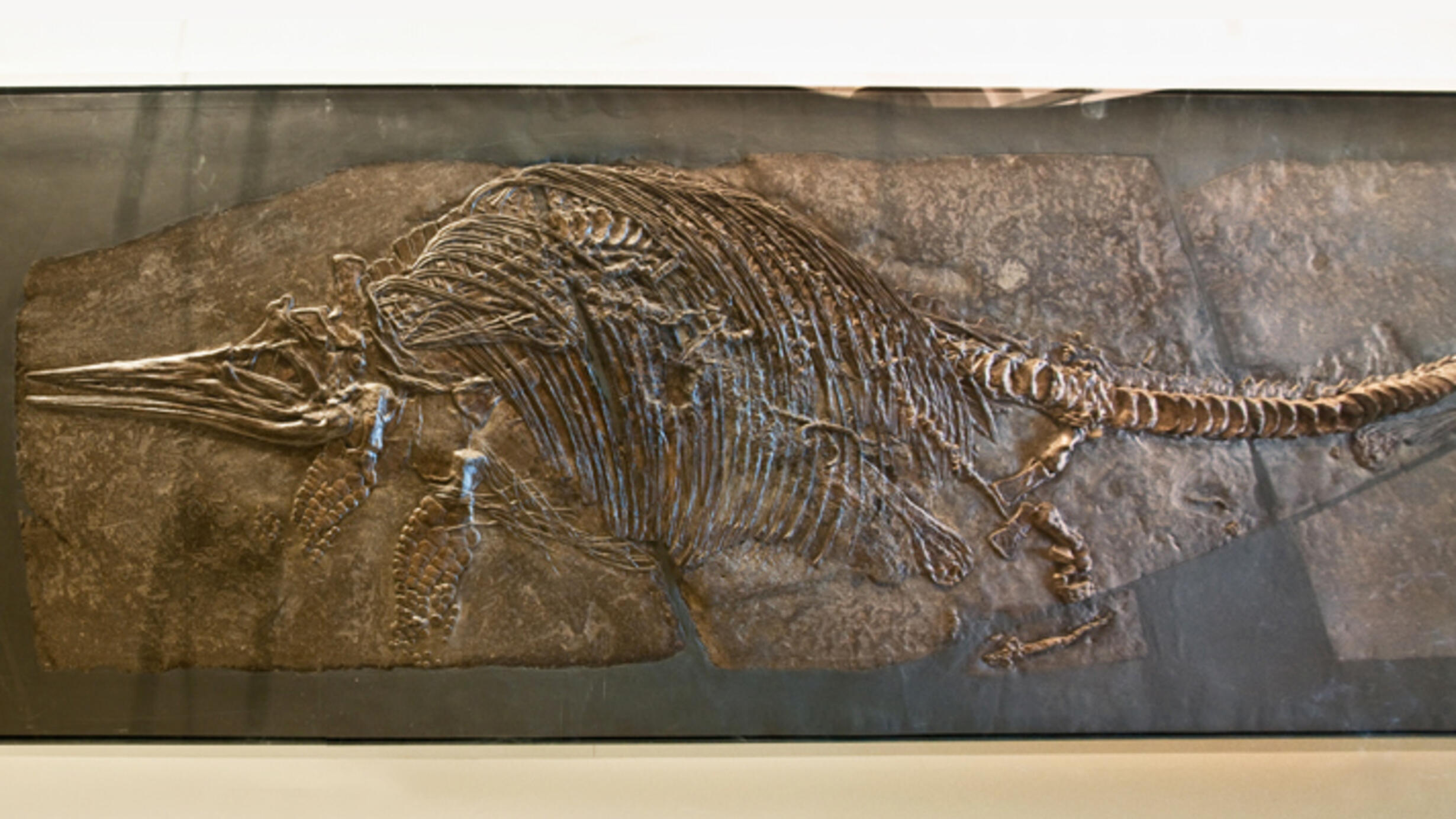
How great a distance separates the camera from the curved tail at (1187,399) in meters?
2.28

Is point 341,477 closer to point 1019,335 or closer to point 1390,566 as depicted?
point 1019,335

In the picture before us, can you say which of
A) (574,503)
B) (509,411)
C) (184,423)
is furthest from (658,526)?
(184,423)

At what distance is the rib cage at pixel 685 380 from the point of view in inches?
88.8

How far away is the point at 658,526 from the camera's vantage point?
88.8 inches

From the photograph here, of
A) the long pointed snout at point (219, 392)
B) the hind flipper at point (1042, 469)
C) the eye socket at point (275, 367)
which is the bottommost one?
the hind flipper at point (1042, 469)

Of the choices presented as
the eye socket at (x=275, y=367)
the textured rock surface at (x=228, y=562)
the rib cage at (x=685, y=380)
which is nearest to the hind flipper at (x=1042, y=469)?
the rib cage at (x=685, y=380)

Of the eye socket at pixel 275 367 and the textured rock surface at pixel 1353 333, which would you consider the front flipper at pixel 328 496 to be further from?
the textured rock surface at pixel 1353 333

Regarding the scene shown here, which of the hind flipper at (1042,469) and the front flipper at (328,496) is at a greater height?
the hind flipper at (1042,469)

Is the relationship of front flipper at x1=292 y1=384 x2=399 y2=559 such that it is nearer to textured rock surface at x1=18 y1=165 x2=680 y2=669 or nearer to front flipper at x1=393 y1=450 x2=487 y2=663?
textured rock surface at x1=18 y1=165 x2=680 y2=669

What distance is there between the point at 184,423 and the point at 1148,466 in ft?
7.69

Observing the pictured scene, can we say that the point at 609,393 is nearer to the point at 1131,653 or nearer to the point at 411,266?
the point at 411,266

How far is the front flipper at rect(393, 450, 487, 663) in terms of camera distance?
7.30 feet

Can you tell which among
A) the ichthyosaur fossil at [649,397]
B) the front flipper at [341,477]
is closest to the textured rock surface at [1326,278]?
the ichthyosaur fossil at [649,397]

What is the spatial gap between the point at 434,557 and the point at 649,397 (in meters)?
0.64
